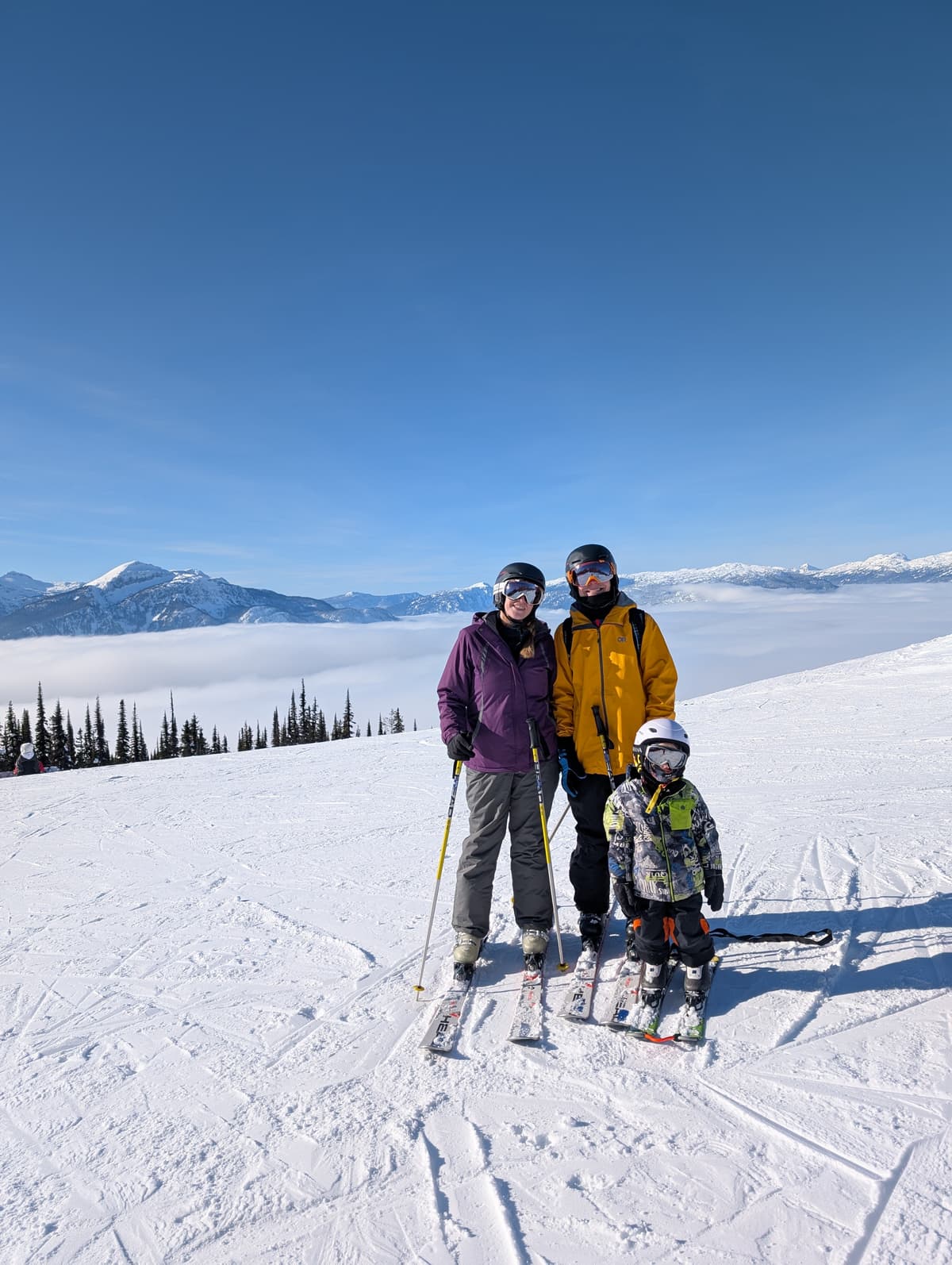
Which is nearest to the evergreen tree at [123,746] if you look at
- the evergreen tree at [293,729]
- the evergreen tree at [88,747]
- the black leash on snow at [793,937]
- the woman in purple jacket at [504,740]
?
the evergreen tree at [88,747]

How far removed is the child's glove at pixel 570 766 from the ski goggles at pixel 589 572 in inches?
42.6

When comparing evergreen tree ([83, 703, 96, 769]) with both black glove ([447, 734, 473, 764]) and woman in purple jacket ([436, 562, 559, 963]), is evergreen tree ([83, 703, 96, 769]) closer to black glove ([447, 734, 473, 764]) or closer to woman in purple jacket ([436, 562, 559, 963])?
woman in purple jacket ([436, 562, 559, 963])

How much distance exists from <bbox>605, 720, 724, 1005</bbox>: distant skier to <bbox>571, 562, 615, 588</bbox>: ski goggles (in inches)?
41.8

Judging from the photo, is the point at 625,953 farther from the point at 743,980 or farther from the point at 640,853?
the point at 640,853

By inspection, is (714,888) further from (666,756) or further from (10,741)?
(10,741)

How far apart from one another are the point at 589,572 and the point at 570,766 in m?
1.32

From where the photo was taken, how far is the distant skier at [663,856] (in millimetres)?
3590

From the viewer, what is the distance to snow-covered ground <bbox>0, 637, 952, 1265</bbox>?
231 centimetres

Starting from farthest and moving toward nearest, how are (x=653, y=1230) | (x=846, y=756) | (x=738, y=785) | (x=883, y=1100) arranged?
(x=846, y=756) < (x=738, y=785) < (x=883, y=1100) < (x=653, y=1230)

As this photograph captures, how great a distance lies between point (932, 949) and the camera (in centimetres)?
418

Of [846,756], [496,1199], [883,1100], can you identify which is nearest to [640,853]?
[883,1100]

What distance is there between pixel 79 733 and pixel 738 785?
82.6 metres

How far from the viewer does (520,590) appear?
421 cm

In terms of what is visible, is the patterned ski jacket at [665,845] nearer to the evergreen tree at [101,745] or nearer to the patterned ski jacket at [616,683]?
the patterned ski jacket at [616,683]
